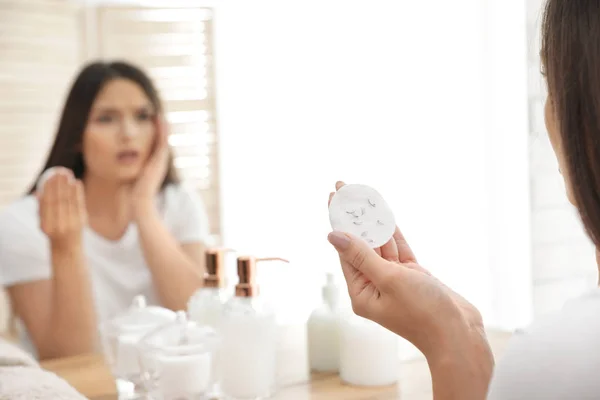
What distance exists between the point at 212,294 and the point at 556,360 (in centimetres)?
62

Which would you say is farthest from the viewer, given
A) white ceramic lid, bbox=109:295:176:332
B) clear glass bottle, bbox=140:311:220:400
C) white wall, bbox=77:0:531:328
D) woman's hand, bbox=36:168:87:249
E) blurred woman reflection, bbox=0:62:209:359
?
white wall, bbox=77:0:531:328

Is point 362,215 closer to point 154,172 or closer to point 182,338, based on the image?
point 182,338

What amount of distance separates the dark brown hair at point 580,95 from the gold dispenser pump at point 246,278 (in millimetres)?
468

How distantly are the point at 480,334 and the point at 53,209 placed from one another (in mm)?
752

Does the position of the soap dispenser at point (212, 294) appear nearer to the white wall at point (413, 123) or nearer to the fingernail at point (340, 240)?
the fingernail at point (340, 240)

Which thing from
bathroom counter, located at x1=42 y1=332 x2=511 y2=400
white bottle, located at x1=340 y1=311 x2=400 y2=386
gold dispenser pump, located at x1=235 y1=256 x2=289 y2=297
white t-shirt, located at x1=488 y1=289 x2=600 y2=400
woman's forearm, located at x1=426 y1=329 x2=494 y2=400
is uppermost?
white t-shirt, located at x1=488 y1=289 x2=600 y2=400

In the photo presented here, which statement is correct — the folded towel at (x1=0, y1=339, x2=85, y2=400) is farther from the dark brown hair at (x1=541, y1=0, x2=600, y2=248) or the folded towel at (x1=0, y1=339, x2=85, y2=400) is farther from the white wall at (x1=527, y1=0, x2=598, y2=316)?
the white wall at (x1=527, y1=0, x2=598, y2=316)

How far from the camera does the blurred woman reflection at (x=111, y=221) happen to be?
132 centimetres

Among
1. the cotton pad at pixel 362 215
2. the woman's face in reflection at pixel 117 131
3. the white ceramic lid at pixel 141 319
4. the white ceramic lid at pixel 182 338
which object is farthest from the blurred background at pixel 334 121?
the cotton pad at pixel 362 215

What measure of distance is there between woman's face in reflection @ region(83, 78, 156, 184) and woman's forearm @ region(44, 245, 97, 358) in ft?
0.97

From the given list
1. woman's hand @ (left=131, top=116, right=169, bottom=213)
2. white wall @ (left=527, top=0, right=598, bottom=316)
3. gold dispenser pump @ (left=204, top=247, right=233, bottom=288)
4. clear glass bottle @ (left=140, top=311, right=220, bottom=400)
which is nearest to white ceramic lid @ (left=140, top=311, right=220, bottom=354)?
clear glass bottle @ (left=140, top=311, right=220, bottom=400)

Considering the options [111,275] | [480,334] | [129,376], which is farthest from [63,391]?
[111,275]

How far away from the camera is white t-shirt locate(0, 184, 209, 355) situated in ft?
4.40

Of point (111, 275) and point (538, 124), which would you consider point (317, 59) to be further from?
point (111, 275)
